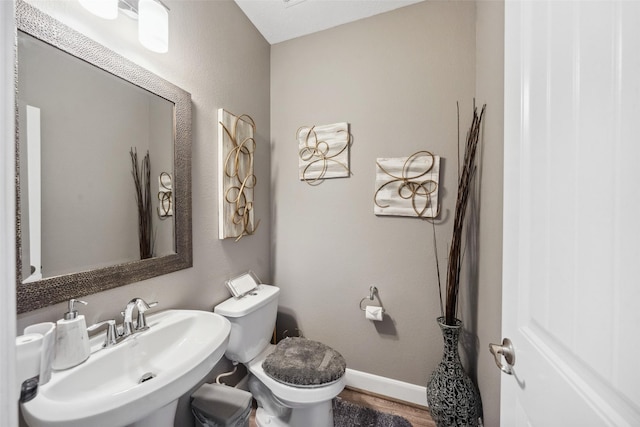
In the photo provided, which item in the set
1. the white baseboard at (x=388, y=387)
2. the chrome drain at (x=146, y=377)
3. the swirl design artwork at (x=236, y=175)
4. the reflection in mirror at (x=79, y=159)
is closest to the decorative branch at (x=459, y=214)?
the white baseboard at (x=388, y=387)

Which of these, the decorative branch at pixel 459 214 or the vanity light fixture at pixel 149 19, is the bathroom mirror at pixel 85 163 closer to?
the vanity light fixture at pixel 149 19

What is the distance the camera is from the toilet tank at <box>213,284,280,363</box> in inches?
52.2

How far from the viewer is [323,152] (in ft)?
5.88

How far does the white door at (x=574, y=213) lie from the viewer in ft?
1.10

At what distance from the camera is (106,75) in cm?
94

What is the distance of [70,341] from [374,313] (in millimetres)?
1428

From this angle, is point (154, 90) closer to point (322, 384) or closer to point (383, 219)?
point (383, 219)

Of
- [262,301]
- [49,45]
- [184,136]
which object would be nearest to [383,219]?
[262,301]

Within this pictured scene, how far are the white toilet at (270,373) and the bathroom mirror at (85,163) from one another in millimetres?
445

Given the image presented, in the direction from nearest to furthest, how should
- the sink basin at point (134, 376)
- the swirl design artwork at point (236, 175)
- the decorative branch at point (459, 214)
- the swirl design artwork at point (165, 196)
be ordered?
1. the sink basin at point (134, 376)
2. the swirl design artwork at point (165, 196)
3. the decorative branch at point (459, 214)
4. the swirl design artwork at point (236, 175)

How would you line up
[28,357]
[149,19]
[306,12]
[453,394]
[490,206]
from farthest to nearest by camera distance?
[306,12] → [453,394] → [490,206] → [149,19] → [28,357]

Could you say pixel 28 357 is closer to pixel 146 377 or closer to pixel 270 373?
pixel 146 377

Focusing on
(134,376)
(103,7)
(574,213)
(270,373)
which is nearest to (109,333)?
(134,376)

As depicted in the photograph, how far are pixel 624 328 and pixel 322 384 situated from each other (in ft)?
3.85
